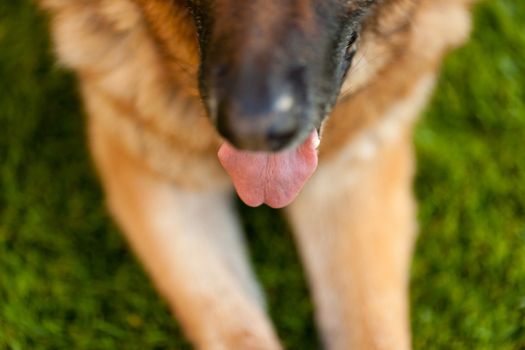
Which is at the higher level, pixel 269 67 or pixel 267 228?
pixel 269 67

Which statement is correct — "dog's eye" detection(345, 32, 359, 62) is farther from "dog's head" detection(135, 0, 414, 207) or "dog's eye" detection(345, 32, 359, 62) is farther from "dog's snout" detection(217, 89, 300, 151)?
"dog's snout" detection(217, 89, 300, 151)

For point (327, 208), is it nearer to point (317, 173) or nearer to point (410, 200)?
point (317, 173)

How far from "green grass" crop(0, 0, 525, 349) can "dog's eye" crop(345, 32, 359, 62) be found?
938 mm

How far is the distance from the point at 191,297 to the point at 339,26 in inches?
39.7

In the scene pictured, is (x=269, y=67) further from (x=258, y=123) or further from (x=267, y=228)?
(x=267, y=228)

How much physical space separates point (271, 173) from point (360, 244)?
23.7 inches

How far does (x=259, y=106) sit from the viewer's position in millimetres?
1819

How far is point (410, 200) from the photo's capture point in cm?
286

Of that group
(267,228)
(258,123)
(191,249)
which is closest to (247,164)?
(258,123)

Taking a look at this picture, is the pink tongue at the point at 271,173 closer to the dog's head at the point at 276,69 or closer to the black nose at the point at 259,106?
the dog's head at the point at 276,69

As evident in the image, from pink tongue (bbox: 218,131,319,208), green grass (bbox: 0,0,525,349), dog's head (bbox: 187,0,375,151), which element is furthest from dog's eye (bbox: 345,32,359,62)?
green grass (bbox: 0,0,525,349)

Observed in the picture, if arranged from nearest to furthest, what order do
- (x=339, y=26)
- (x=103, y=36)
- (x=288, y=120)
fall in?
(x=288, y=120) < (x=339, y=26) < (x=103, y=36)

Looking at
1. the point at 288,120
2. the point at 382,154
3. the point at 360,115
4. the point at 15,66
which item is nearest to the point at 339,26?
the point at 288,120

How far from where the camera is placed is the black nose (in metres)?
1.82
